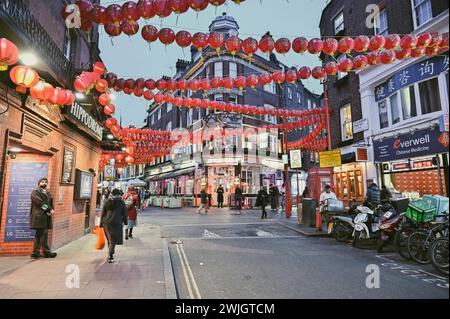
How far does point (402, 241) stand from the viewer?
23.4 feet

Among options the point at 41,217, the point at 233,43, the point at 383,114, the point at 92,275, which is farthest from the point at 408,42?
the point at 41,217

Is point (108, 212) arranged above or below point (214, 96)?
below

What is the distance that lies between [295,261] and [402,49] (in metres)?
6.62

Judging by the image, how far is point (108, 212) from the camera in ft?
22.0

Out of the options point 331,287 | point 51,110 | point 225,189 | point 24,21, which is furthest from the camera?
point 225,189

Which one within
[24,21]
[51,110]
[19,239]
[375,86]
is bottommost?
[19,239]

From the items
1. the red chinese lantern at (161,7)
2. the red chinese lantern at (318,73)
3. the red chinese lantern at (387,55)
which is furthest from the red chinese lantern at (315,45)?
the red chinese lantern at (161,7)

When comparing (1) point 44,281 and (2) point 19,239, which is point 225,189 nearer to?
(2) point 19,239

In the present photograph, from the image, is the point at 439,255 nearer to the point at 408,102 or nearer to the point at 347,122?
the point at 408,102

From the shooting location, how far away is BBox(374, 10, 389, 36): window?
12.9 meters

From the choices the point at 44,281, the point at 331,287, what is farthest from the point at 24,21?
the point at 331,287

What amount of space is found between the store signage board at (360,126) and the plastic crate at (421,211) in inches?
314

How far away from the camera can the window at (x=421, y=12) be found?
10.6m

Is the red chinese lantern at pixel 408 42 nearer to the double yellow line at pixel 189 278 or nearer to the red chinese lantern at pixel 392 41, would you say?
the red chinese lantern at pixel 392 41
